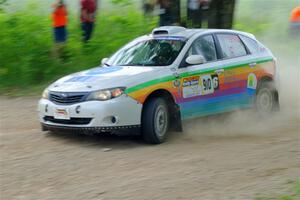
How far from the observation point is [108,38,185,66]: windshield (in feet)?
31.5

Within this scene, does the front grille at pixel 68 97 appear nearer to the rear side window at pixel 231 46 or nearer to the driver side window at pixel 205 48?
the driver side window at pixel 205 48

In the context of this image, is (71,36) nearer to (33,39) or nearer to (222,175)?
(33,39)

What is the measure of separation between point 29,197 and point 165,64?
12.0 ft

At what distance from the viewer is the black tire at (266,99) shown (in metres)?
10.9

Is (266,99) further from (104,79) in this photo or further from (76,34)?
(76,34)

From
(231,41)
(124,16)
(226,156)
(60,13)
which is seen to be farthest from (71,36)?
(226,156)

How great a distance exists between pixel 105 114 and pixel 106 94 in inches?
11.6

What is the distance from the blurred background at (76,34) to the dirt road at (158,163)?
4104mm

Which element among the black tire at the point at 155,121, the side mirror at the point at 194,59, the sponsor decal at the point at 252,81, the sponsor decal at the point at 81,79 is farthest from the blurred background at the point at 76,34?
the black tire at the point at 155,121

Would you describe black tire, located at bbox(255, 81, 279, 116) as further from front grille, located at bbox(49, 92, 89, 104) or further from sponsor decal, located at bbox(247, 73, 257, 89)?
front grille, located at bbox(49, 92, 89, 104)

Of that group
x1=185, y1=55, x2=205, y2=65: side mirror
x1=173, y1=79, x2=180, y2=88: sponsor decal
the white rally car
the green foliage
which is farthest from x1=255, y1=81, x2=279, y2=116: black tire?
the green foliage

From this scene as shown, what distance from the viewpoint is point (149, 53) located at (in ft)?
32.5

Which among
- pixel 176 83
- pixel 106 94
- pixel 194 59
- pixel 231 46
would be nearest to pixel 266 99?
pixel 231 46

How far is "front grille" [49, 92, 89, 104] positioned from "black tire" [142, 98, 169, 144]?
922 millimetres
